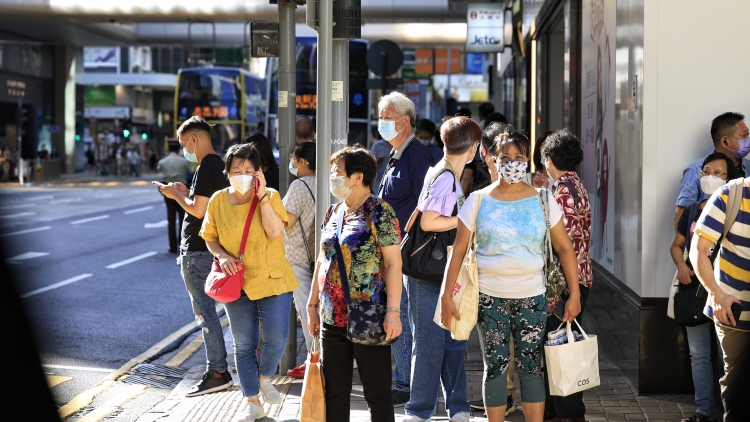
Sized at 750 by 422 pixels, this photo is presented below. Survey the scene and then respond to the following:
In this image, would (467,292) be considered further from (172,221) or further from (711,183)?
(172,221)

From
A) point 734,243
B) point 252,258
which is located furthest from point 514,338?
point 252,258

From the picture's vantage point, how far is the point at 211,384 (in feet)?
21.7

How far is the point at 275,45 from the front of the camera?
7.29 meters

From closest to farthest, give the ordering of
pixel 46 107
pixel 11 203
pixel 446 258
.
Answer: pixel 446 258, pixel 11 203, pixel 46 107

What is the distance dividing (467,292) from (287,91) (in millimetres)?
3049

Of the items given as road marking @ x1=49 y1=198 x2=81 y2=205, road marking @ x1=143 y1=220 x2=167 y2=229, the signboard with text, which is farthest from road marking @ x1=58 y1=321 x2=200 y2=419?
road marking @ x1=49 y1=198 x2=81 y2=205

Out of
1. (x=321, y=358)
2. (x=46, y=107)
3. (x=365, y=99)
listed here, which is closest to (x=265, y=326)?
(x=321, y=358)

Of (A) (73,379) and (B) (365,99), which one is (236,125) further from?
(A) (73,379)

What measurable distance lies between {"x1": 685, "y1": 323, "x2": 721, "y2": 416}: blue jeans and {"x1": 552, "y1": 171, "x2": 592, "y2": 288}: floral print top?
0.70m

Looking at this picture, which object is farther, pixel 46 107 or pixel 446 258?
pixel 46 107

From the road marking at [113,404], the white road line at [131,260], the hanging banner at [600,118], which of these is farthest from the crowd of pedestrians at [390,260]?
the white road line at [131,260]

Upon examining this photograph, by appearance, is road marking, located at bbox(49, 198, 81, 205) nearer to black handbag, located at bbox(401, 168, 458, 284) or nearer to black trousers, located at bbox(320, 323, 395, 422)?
black handbag, located at bbox(401, 168, 458, 284)

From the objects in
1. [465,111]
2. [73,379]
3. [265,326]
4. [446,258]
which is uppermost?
[465,111]

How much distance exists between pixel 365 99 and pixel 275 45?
52.8 ft
